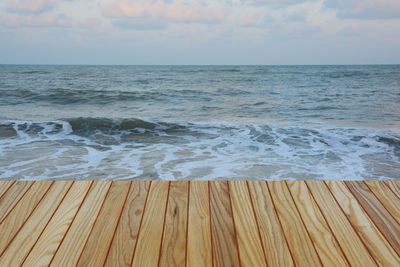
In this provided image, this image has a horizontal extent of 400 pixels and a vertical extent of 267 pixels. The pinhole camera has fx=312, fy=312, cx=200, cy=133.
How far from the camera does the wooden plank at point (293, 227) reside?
126 cm

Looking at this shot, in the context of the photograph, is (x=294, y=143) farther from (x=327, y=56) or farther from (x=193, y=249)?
(x=327, y=56)

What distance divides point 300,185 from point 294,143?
300 centimetres

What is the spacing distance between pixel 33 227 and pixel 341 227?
56.9 inches

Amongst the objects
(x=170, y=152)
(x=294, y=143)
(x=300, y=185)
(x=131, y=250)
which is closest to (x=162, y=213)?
(x=131, y=250)

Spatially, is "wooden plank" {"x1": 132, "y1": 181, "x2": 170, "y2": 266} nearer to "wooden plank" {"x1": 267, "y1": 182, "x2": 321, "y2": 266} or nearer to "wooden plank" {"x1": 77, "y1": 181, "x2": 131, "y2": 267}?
"wooden plank" {"x1": 77, "y1": 181, "x2": 131, "y2": 267}

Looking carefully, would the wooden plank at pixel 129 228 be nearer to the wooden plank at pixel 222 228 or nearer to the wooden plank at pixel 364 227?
the wooden plank at pixel 222 228

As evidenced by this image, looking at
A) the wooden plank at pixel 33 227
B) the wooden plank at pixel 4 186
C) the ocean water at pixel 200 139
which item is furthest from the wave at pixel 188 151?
the wooden plank at pixel 33 227

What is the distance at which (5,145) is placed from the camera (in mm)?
4547

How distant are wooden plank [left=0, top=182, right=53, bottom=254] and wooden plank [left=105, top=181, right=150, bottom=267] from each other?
0.46m

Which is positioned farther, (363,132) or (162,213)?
(363,132)

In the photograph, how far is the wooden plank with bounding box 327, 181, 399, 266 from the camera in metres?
1.27

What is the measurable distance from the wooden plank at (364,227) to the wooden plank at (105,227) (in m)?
1.12

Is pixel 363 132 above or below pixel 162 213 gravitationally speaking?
below

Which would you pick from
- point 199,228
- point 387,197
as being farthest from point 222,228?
point 387,197
